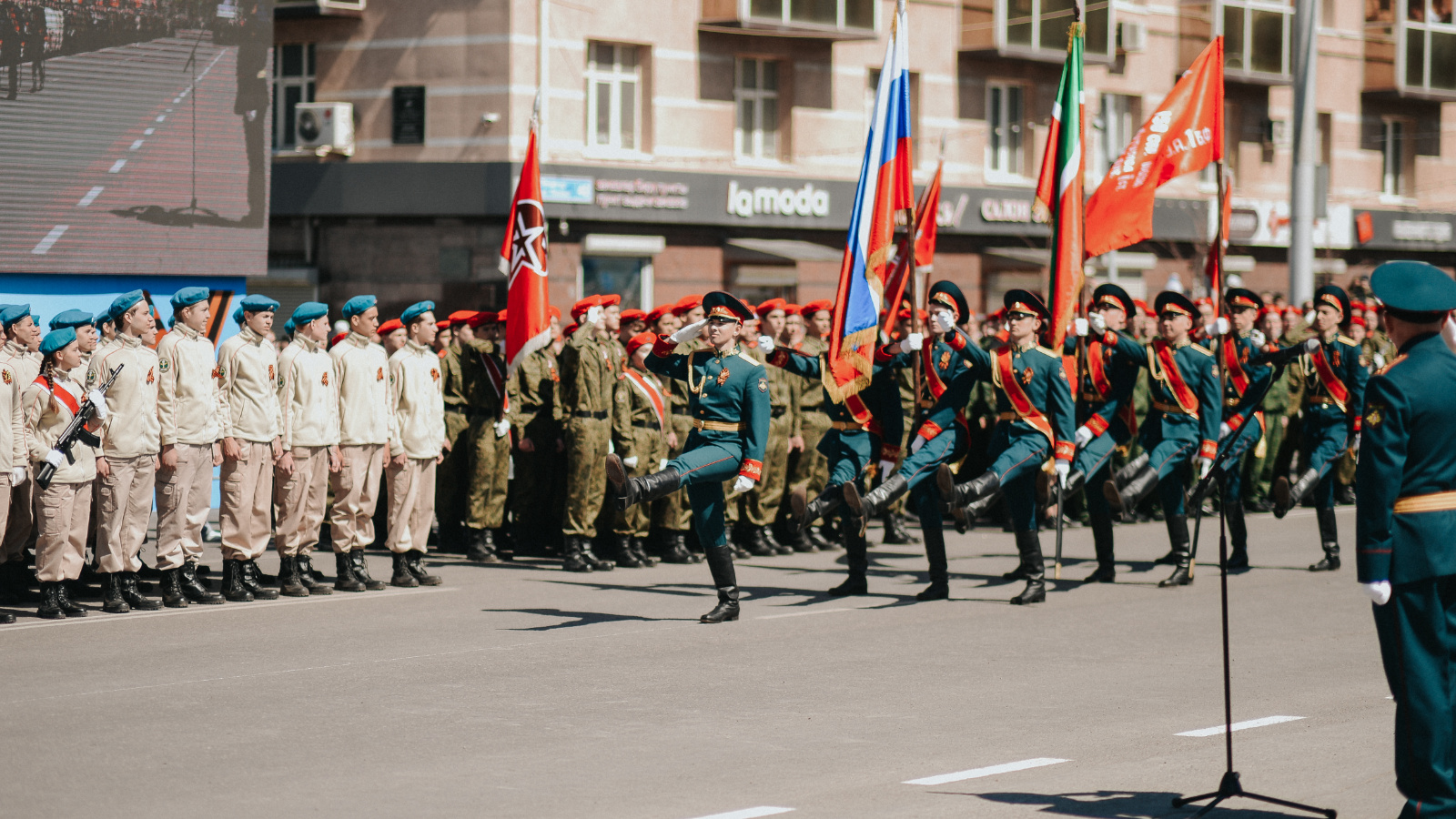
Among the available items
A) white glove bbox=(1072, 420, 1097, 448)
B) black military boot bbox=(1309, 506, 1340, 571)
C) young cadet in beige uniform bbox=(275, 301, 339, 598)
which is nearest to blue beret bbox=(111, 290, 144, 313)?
young cadet in beige uniform bbox=(275, 301, 339, 598)

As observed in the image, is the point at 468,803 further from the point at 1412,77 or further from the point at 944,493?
the point at 1412,77

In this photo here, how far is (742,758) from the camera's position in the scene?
7375 millimetres

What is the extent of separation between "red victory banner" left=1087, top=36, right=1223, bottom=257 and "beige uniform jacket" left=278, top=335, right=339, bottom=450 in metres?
6.20

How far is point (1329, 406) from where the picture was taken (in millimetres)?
14141

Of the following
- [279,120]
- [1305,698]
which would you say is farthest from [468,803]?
[279,120]

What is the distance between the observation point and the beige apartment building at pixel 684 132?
27.1 metres

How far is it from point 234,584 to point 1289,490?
25.1ft

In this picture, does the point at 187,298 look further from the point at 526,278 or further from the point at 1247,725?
the point at 1247,725

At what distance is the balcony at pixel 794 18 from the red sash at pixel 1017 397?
16848 mm

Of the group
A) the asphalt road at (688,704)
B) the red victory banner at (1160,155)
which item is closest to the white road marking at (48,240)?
the asphalt road at (688,704)

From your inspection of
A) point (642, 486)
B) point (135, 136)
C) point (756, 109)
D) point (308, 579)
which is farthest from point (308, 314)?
point (756, 109)

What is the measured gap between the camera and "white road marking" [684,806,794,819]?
636cm

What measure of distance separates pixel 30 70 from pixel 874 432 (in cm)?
837

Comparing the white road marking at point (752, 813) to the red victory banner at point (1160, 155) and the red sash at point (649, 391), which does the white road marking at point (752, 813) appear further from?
the red victory banner at point (1160, 155)
